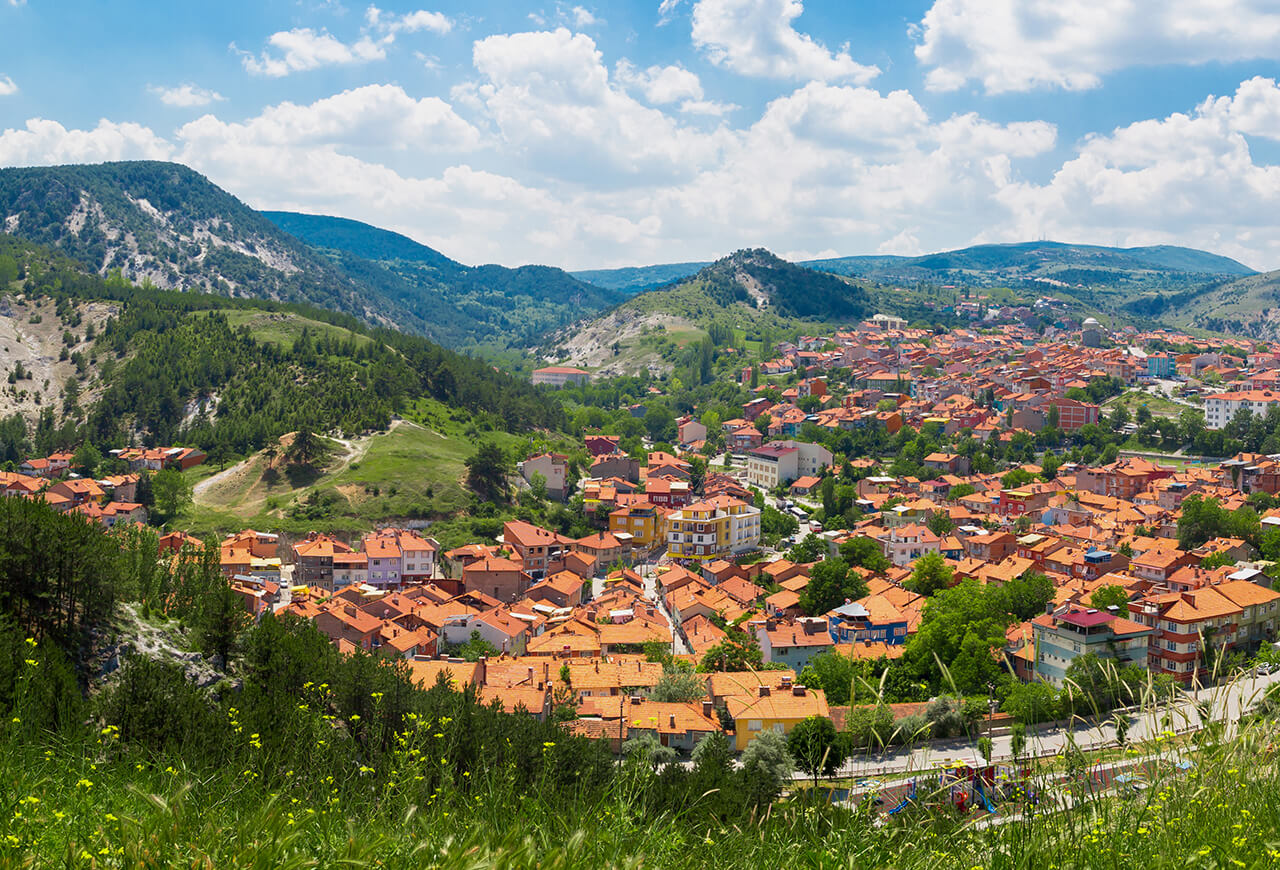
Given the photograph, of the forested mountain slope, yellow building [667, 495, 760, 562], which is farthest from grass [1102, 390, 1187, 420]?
the forested mountain slope

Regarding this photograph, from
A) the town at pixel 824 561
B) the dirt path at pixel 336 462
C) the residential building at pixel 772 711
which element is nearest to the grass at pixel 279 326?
the dirt path at pixel 336 462

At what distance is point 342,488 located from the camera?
44.0 m

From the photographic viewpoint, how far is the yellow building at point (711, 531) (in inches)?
1555

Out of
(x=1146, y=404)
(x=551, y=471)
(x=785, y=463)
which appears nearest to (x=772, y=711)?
(x=551, y=471)

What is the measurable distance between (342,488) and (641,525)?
14.0 metres

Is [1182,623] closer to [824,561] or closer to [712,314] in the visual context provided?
[824,561]

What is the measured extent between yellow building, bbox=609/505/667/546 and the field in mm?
7364

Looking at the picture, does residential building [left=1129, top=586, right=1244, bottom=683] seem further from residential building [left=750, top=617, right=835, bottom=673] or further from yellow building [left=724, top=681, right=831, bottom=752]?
yellow building [left=724, top=681, right=831, bottom=752]

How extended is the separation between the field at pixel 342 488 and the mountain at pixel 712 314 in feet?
175

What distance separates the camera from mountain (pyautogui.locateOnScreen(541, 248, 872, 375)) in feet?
355

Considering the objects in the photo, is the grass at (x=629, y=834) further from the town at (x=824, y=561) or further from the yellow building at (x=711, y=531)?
the yellow building at (x=711, y=531)

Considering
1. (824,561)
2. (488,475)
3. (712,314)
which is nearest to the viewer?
(824,561)

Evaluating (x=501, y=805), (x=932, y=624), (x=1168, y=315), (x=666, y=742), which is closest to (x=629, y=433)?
(x=932, y=624)

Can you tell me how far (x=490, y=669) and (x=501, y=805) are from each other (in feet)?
61.6
